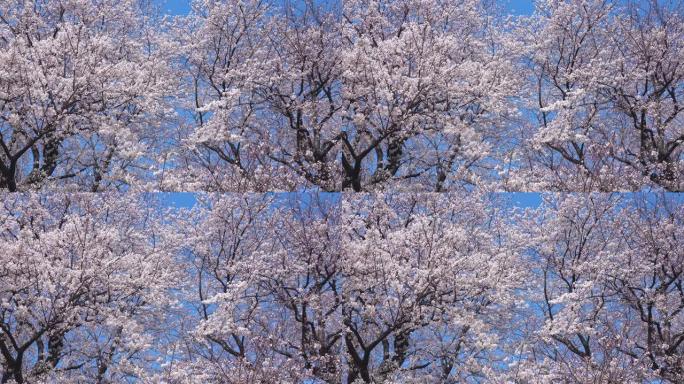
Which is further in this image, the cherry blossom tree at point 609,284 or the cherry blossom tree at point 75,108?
the cherry blossom tree at point 609,284

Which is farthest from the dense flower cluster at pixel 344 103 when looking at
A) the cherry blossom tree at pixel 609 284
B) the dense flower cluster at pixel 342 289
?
the cherry blossom tree at pixel 609 284

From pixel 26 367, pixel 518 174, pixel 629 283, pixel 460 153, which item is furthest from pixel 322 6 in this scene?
pixel 26 367

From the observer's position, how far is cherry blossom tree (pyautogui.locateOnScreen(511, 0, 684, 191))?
980 cm

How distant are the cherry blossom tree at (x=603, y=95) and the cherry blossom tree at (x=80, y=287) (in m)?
5.42

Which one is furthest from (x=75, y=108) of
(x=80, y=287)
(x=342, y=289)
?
(x=342, y=289)

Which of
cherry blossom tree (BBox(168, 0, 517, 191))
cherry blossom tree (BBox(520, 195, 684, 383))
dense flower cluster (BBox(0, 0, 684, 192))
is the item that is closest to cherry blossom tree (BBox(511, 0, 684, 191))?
dense flower cluster (BBox(0, 0, 684, 192))

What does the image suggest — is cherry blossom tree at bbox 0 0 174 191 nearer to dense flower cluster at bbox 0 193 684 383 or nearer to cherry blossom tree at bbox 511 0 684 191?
dense flower cluster at bbox 0 193 684 383

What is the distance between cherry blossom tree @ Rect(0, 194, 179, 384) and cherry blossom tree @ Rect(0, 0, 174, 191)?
39 centimetres

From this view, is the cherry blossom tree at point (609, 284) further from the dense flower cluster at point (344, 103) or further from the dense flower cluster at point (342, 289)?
the dense flower cluster at point (344, 103)

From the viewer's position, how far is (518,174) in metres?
9.98

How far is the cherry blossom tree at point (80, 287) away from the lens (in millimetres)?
9602

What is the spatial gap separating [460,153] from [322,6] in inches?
119

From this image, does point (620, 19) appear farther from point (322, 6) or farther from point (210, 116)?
point (210, 116)

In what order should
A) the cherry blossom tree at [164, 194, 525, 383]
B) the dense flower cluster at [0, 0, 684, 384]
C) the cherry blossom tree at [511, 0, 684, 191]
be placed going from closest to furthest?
the cherry blossom tree at [164, 194, 525, 383] < the dense flower cluster at [0, 0, 684, 384] < the cherry blossom tree at [511, 0, 684, 191]
